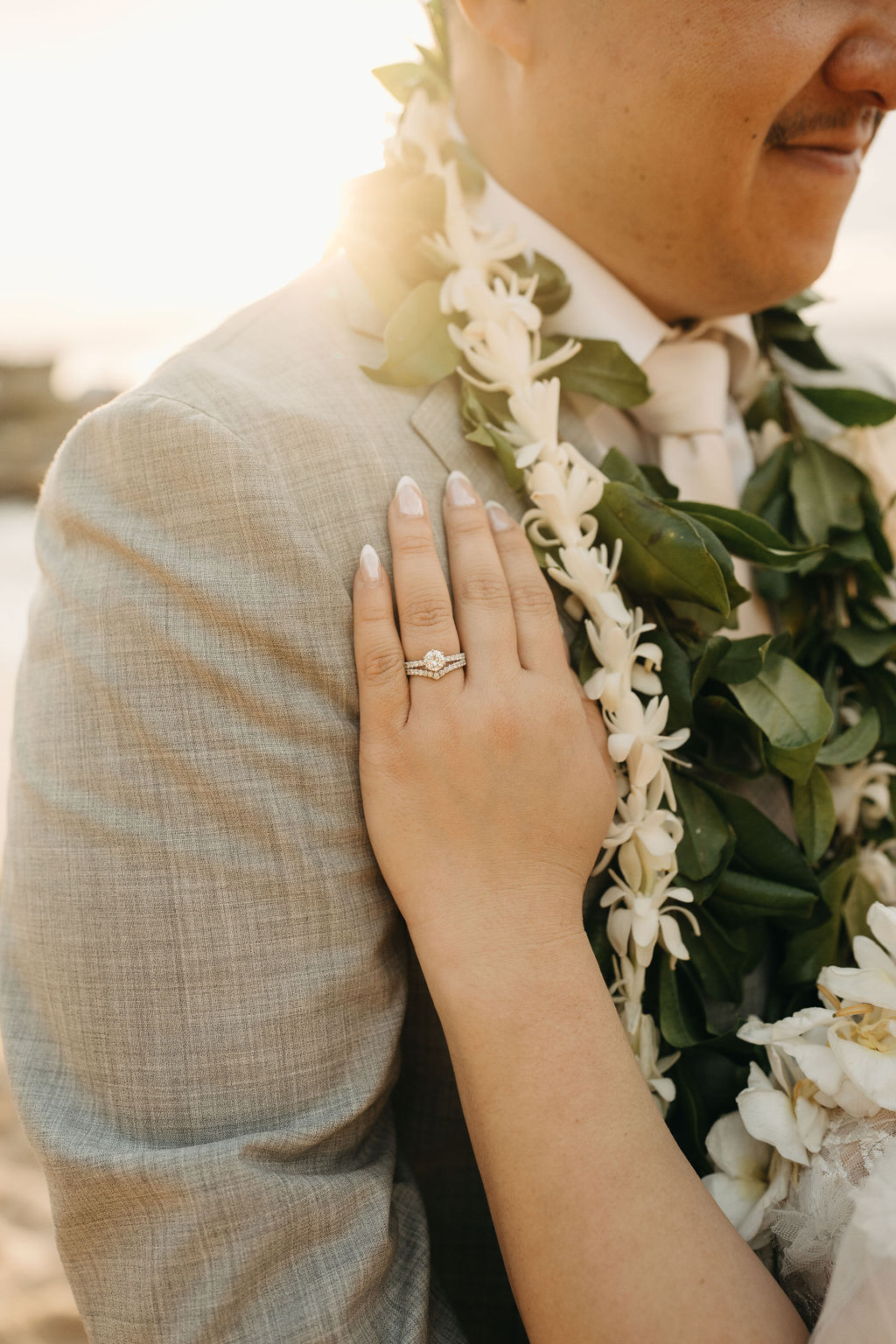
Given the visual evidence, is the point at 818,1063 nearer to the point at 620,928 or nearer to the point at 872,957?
the point at 872,957

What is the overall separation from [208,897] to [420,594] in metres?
0.33

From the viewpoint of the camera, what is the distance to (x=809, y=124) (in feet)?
3.43

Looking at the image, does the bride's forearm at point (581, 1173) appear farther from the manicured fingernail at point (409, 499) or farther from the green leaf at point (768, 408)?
the green leaf at point (768, 408)

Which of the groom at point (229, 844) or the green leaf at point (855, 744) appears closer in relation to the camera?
the groom at point (229, 844)

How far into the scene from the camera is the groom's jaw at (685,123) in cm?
98

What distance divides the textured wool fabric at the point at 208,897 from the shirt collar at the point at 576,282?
1.40 ft

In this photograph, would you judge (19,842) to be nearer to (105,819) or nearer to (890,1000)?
(105,819)

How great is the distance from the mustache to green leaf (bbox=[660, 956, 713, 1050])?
3.04ft

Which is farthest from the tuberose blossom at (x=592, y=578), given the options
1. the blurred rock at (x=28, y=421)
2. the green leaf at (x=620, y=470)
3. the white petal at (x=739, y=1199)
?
the blurred rock at (x=28, y=421)

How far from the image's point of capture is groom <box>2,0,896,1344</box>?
29.7 inches

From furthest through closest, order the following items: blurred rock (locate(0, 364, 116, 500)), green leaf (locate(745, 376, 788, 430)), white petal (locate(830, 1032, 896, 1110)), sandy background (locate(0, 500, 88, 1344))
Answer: blurred rock (locate(0, 364, 116, 500)) < sandy background (locate(0, 500, 88, 1344)) < green leaf (locate(745, 376, 788, 430)) < white petal (locate(830, 1032, 896, 1110))

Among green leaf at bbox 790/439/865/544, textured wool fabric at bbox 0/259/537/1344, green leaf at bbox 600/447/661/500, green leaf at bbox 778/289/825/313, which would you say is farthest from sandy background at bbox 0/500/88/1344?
green leaf at bbox 778/289/825/313

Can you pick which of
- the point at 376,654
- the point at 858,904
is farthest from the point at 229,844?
the point at 858,904

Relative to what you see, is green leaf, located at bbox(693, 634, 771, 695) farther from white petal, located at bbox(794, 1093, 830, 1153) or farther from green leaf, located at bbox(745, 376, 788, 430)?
green leaf, located at bbox(745, 376, 788, 430)
